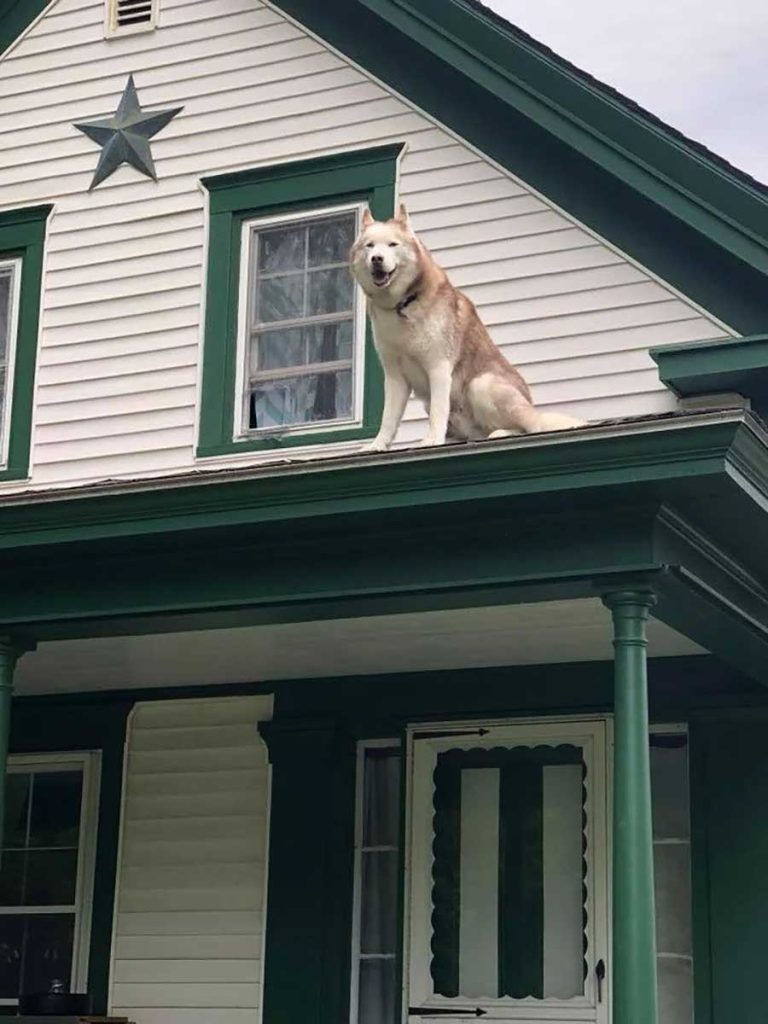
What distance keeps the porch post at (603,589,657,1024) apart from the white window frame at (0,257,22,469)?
15.8 ft

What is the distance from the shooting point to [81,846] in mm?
10156

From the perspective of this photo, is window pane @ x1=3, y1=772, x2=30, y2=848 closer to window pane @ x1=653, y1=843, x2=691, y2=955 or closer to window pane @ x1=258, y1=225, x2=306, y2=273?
window pane @ x1=258, y1=225, x2=306, y2=273

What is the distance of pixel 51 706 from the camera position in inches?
409

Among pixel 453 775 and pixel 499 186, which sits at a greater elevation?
pixel 499 186

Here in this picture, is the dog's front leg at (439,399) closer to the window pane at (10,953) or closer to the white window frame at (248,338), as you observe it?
the white window frame at (248,338)

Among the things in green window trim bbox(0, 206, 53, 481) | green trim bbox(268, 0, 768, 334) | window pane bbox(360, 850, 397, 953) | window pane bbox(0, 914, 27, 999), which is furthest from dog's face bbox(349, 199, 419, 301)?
window pane bbox(0, 914, 27, 999)

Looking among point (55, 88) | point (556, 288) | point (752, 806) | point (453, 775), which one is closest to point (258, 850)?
point (453, 775)

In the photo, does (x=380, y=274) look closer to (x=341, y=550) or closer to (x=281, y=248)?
(x=341, y=550)

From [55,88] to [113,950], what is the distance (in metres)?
5.25

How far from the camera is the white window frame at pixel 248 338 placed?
376 inches

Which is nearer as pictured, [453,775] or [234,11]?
[453,775]

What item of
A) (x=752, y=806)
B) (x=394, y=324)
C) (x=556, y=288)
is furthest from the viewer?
(x=556, y=288)

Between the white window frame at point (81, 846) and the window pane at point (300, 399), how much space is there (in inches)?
90.0

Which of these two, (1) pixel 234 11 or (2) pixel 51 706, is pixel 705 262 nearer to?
(1) pixel 234 11
